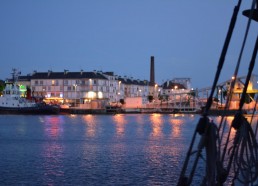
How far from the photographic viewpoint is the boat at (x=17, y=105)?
106250 millimetres

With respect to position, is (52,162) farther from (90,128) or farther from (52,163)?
(90,128)

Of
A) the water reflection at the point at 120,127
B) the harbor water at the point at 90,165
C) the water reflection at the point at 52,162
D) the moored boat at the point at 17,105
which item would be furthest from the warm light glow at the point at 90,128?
the moored boat at the point at 17,105

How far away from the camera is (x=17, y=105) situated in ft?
353

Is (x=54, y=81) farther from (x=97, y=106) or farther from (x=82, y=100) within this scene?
(x=97, y=106)

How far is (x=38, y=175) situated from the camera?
21156 mm

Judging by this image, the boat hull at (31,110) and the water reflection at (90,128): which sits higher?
the boat hull at (31,110)

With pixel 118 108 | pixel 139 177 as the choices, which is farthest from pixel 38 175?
pixel 118 108

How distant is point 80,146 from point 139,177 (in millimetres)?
15389

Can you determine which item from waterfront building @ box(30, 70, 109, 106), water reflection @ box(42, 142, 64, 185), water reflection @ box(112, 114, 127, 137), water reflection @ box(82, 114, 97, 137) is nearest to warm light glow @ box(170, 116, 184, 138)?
water reflection @ box(112, 114, 127, 137)

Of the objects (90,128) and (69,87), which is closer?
(90,128)

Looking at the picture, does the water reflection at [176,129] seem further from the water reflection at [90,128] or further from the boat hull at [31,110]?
the boat hull at [31,110]

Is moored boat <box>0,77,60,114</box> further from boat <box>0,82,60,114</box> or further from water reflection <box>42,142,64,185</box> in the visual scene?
water reflection <box>42,142,64,185</box>

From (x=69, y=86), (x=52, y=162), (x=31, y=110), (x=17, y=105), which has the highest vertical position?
(x=69, y=86)

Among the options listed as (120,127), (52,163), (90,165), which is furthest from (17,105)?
(90,165)
